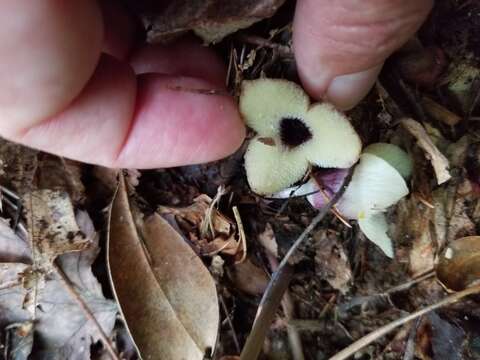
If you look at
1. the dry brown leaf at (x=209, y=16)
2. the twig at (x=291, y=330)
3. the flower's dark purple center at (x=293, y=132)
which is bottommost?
the twig at (x=291, y=330)

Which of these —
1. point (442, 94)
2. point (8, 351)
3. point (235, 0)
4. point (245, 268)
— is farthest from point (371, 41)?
point (8, 351)

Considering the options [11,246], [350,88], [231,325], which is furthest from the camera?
[11,246]

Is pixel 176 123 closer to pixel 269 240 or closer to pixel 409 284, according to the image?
pixel 269 240

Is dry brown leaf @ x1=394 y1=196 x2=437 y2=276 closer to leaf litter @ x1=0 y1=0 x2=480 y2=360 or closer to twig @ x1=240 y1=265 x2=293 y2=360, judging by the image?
leaf litter @ x1=0 y1=0 x2=480 y2=360

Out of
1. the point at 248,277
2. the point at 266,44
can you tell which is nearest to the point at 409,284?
the point at 248,277

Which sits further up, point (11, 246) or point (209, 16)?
point (209, 16)

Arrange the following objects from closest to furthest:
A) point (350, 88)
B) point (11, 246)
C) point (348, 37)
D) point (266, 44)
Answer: point (348, 37) → point (350, 88) → point (266, 44) → point (11, 246)

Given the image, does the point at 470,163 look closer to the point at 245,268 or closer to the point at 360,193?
the point at 360,193

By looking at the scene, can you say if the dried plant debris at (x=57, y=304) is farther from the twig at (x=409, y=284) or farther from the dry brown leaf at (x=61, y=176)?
the twig at (x=409, y=284)

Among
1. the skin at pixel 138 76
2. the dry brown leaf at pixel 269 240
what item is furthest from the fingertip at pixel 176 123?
the dry brown leaf at pixel 269 240
